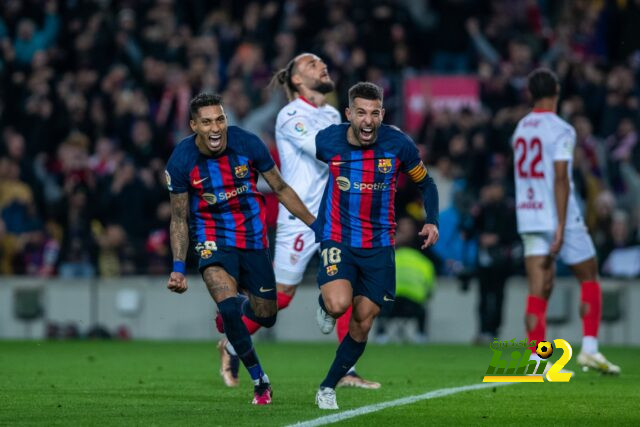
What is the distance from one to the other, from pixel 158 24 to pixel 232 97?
2649 mm

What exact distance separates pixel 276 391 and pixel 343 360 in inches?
61.1

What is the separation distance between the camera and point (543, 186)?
39.6 ft

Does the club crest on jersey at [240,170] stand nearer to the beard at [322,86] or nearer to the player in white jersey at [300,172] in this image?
the player in white jersey at [300,172]

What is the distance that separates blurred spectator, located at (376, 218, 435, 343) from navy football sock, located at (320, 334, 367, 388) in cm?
840

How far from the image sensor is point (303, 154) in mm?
11344

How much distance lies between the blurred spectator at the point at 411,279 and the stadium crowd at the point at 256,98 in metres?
0.47

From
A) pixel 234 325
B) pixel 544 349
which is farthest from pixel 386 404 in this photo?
pixel 544 349

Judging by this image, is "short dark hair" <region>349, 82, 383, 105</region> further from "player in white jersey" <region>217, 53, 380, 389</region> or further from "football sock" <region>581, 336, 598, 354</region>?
"football sock" <region>581, 336, 598, 354</region>

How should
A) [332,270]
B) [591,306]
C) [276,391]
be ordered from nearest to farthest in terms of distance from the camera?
[332,270], [276,391], [591,306]

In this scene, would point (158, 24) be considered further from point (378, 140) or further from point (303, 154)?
point (378, 140)

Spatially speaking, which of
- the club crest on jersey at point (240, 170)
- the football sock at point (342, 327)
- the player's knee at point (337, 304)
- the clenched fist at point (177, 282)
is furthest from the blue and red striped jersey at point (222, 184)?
the football sock at point (342, 327)

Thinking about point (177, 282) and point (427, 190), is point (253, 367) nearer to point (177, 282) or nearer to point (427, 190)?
point (177, 282)

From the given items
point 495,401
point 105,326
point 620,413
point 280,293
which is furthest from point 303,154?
point 105,326

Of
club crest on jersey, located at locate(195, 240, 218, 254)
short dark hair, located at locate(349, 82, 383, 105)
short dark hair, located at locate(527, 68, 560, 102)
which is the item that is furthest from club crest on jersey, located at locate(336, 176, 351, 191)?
short dark hair, located at locate(527, 68, 560, 102)
